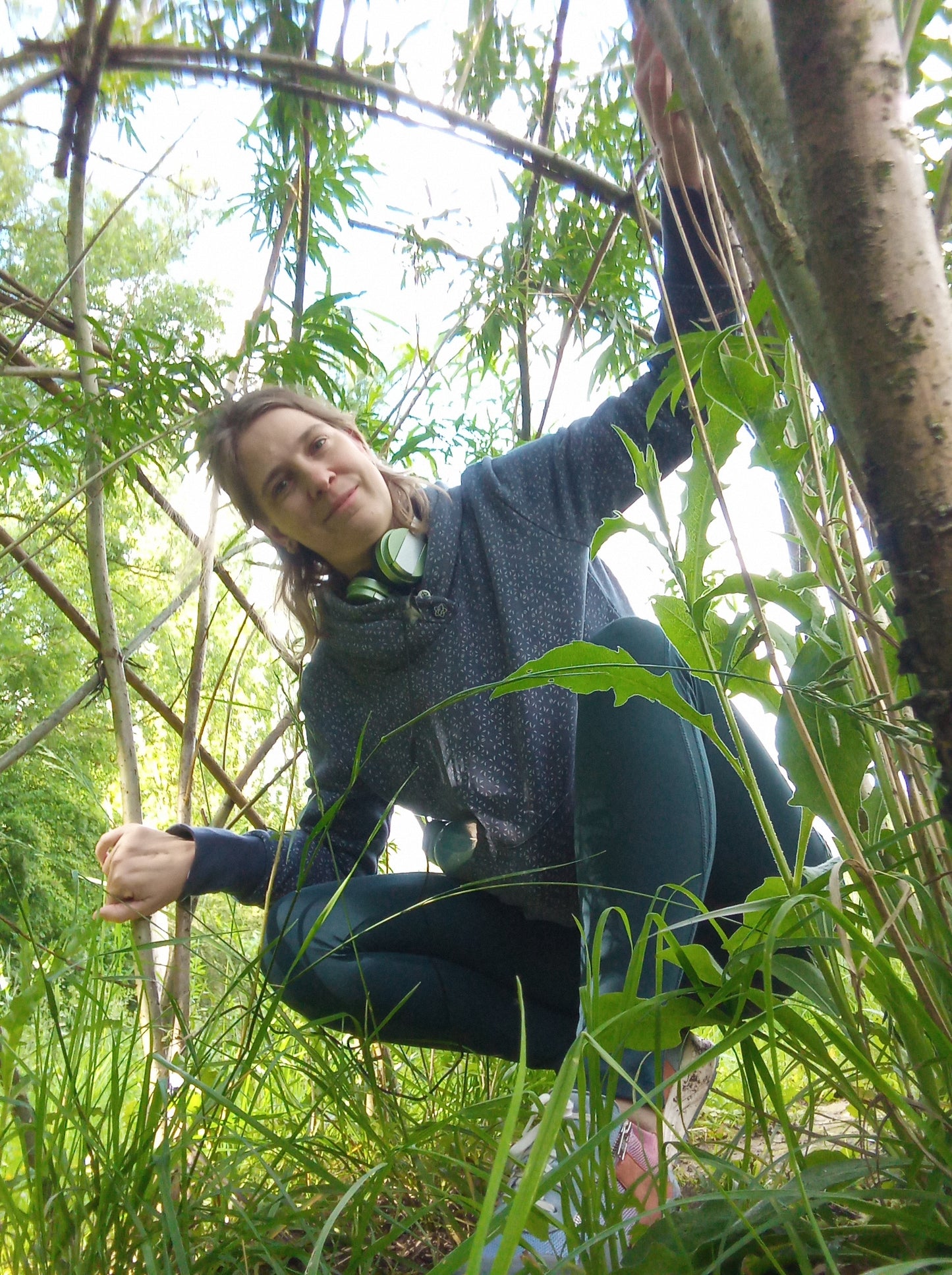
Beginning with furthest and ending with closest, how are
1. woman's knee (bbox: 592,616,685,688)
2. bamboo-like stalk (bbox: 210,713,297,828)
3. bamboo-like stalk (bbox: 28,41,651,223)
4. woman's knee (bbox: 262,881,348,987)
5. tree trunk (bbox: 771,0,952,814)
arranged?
1. bamboo-like stalk (bbox: 210,713,297,828)
2. woman's knee (bbox: 262,881,348,987)
3. bamboo-like stalk (bbox: 28,41,651,223)
4. woman's knee (bbox: 592,616,685,688)
5. tree trunk (bbox: 771,0,952,814)

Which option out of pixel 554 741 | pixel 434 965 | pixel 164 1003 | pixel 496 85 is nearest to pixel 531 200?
pixel 496 85

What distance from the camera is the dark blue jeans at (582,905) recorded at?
0.74m

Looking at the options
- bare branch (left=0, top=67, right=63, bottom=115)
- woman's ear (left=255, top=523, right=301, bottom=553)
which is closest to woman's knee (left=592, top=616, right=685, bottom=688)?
woman's ear (left=255, top=523, right=301, bottom=553)

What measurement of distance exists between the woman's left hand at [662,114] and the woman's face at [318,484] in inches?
23.5

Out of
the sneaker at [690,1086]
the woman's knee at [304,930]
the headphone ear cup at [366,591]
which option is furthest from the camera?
the headphone ear cup at [366,591]

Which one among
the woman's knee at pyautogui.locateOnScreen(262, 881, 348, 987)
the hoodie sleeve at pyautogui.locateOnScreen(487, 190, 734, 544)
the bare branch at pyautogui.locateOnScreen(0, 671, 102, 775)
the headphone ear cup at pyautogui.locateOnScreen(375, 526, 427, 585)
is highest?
the hoodie sleeve at pyautogui.locateOnScreen(487, 190, 734, 544)

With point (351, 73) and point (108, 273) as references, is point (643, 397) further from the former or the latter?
point (108, 273)

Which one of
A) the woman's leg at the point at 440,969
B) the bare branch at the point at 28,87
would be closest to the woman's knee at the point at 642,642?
the woman's leg at the point at 440,969

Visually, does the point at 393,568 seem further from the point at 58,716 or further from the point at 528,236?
the point at 528,236

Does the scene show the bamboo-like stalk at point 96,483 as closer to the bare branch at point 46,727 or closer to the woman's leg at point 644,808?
the bare branch at point 46,727

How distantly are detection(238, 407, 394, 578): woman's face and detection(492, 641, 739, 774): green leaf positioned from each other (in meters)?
0.78

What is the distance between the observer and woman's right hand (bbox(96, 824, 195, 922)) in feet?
3.25

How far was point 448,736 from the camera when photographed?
3.66 feet

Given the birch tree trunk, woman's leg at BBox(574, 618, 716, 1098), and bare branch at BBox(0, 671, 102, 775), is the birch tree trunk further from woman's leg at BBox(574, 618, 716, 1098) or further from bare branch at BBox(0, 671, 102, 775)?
bare branch at BBox(0, 671, 102, 775)
